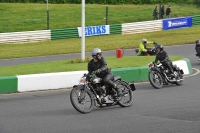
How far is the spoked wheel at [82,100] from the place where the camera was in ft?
41.5

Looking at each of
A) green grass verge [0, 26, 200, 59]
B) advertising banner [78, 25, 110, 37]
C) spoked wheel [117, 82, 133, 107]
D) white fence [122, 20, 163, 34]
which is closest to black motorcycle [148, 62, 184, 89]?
spoked wheel [117, 82, 133, 107]

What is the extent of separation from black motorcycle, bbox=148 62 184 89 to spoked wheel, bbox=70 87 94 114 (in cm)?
438

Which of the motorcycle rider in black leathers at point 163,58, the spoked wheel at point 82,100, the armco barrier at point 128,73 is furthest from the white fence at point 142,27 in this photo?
the spoked wheel at point 82,100

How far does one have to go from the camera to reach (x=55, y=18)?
44438 millimetres

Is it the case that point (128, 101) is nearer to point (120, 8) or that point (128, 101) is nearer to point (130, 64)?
point (130, 64)

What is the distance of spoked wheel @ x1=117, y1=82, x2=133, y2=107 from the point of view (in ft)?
45.0

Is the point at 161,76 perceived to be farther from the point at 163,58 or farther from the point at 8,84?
the point at 8,84

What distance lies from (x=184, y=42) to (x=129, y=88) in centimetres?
2129

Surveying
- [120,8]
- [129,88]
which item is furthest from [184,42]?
[129,88]

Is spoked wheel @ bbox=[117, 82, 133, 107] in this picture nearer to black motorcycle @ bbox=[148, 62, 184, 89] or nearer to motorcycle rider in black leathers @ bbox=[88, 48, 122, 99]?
motorcycle rider in black leathers @ bbox=[88, 48, 122, 99]

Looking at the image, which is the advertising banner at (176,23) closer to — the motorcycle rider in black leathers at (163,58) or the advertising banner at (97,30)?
the advertising banner at (97,30)

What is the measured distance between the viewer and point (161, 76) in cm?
1730

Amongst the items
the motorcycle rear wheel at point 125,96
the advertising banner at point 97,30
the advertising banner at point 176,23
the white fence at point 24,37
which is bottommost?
the motorcycle rear wheel at point 125,96

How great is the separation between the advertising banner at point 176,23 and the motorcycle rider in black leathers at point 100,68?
1162 inches
